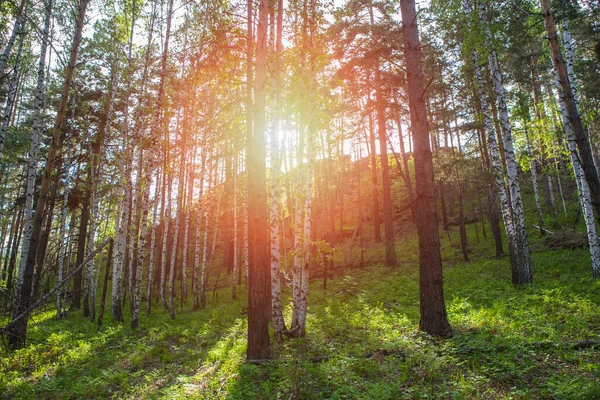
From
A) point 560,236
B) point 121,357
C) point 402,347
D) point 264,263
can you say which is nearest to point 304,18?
point 264,263

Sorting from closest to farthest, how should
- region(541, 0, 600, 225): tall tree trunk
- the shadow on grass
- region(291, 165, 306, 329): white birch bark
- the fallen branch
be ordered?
1. region(541, 0, 600, 225): tall tree trunk
2. the fallen branch
3. the shadow on grass
4. region(291, 165, 306, 329): white birch bark

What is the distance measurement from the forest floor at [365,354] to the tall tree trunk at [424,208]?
20.0 inches

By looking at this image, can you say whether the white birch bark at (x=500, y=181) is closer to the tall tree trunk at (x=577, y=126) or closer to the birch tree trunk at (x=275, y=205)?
the tall tree trunk at (x=577, y=126)

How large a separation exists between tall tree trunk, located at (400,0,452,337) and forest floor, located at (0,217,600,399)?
1.67 feet

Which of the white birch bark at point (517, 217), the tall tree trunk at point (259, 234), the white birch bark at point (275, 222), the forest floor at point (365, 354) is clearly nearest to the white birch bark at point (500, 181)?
the white birch bark at point (517, 217)

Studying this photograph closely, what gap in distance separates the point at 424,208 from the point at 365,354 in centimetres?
318

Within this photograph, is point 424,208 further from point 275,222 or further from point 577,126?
point 275,222

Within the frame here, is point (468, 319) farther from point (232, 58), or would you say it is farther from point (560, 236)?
point (560, 236)

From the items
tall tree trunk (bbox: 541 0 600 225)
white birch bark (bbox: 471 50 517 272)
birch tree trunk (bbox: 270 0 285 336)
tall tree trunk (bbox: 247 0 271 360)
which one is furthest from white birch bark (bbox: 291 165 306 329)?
white birch bark (bbox: 471 50 517 272)

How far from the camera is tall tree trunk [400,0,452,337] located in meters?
6.53

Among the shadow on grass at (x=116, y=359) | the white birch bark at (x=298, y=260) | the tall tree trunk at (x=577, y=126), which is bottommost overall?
the shadow on grass at (x=116, y=359)

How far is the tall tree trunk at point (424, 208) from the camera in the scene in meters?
6.53

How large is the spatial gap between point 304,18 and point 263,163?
519 cm

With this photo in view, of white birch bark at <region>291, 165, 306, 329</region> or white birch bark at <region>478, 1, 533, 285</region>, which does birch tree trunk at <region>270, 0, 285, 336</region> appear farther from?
white birch bark at <region>478, 1, 533, 285</region>
